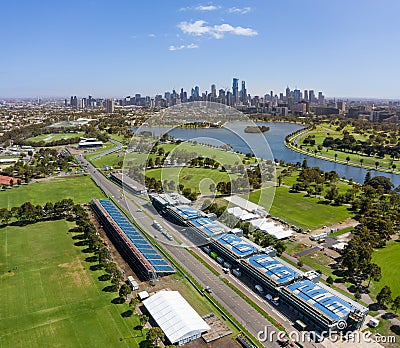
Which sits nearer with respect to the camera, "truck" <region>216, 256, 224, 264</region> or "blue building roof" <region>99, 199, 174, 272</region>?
"blue building roof" <region>99, 199, 174, 272</region>

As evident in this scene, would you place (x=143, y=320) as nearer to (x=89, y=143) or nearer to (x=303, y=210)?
(x=303, y=210)

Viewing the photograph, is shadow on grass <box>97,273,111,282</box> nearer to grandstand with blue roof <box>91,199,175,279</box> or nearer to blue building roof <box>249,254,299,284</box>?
grandstand with blue roof <box>91,199,175,279</box>

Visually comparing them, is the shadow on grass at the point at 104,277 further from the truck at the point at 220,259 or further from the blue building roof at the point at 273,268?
the blue building roof at the point at 273,268

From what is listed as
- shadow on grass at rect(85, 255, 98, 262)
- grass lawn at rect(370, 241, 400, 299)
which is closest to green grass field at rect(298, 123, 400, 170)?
grass lawn at rect(370, 241, 400, 299)

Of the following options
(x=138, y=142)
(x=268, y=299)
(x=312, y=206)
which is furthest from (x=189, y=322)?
(x=138, y=142)

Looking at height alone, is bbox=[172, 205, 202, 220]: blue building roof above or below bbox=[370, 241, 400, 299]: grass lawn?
above

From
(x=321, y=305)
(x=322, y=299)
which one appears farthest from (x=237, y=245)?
(x=321, y=305)
